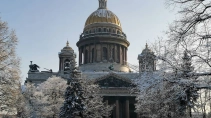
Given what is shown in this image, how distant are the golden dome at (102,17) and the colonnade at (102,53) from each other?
18.3 feet

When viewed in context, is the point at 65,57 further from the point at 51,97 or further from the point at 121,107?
the point at 51,97

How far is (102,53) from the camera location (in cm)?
7212

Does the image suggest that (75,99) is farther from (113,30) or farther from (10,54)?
(113,30)

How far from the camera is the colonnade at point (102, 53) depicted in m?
71.1

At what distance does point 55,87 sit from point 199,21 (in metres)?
36.3

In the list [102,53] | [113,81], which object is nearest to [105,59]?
[102,53]

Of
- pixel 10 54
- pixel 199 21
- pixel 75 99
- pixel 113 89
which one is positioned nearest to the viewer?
pixel 199 21

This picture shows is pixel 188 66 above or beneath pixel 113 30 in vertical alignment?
beneath

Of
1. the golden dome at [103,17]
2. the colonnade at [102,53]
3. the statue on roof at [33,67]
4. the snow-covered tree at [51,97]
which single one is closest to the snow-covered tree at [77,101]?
the snow-covered tree at [51,97]

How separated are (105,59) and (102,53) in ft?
6.32

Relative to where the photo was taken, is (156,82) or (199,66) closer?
(199,66)

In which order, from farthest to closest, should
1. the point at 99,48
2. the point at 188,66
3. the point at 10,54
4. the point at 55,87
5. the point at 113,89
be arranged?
the point at 99,48 → the point at 113,89 → the point at 55,87 → the point at 10,54 → the point at 188,66

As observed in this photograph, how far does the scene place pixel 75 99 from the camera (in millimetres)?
34906

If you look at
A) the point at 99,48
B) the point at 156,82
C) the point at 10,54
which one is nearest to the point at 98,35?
the point at 99,48
